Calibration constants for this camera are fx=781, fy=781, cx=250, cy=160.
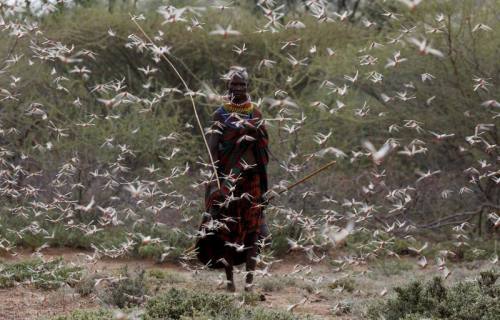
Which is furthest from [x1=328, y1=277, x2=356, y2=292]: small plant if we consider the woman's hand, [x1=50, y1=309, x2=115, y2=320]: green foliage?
[x1=50, y1=309, x2=115, y2=320]: green foliage

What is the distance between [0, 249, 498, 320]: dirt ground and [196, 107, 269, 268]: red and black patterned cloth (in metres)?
0.60

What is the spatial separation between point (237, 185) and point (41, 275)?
254 centimetres

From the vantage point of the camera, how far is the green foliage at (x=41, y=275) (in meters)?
8.53

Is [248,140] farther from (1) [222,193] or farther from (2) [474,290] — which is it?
(2) [474,290]

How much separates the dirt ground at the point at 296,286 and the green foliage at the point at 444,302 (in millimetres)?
628

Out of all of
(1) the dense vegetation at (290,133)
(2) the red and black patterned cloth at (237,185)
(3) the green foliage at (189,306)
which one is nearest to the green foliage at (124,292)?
(3) the green foliage at (189,306)

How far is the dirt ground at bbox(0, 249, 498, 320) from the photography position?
7.76 m

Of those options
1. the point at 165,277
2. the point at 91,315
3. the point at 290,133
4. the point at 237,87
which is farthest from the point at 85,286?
the point at 290,133

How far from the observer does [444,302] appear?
6.76 m

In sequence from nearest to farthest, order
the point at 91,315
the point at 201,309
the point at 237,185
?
the point at 91,315 → the point at 201,309 → the point at 237,185

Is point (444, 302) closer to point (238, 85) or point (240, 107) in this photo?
point (240, 107)

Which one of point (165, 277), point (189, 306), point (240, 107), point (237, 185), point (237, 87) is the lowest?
point (165, 277)

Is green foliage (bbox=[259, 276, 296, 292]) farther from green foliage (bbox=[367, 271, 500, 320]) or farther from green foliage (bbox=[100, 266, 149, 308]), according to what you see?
green foliage (bbox=[367, 271, 500, 320])

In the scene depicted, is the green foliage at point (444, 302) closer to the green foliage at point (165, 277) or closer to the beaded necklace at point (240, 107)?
the beaded necklace at point (240, 107)
